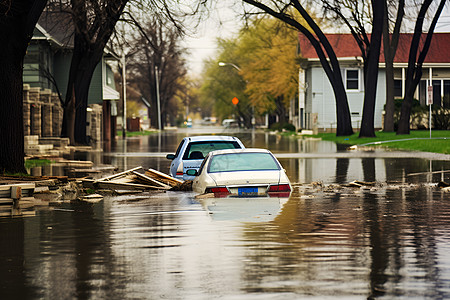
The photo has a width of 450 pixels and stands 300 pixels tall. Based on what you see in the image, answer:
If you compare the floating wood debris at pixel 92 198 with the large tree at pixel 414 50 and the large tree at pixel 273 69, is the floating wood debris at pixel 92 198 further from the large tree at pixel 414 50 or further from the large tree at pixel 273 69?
the large tree at pixel 273 69

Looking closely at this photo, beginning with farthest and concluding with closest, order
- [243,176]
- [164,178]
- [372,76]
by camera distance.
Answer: [372,76], [164,178], [243,176]

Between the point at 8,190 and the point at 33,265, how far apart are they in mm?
7479

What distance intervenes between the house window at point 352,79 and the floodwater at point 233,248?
56.7 meters

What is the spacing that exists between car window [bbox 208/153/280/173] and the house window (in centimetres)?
5837

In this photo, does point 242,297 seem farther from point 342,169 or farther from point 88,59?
point 88,59

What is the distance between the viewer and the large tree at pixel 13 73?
22359mm

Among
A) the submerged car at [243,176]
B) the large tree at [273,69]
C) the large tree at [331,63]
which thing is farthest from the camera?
the large tree at [273,69]

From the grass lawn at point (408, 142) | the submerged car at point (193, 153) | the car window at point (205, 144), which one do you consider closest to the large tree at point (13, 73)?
the submerged car at point (193, 153)

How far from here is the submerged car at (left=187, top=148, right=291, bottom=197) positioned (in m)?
17.2

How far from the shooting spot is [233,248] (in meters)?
11.0

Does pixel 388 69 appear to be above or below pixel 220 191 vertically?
above

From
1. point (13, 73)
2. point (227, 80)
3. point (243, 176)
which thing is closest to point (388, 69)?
point (13, 73)

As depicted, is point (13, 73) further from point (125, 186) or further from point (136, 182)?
point (125, 186)

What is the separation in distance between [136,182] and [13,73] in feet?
15.1
